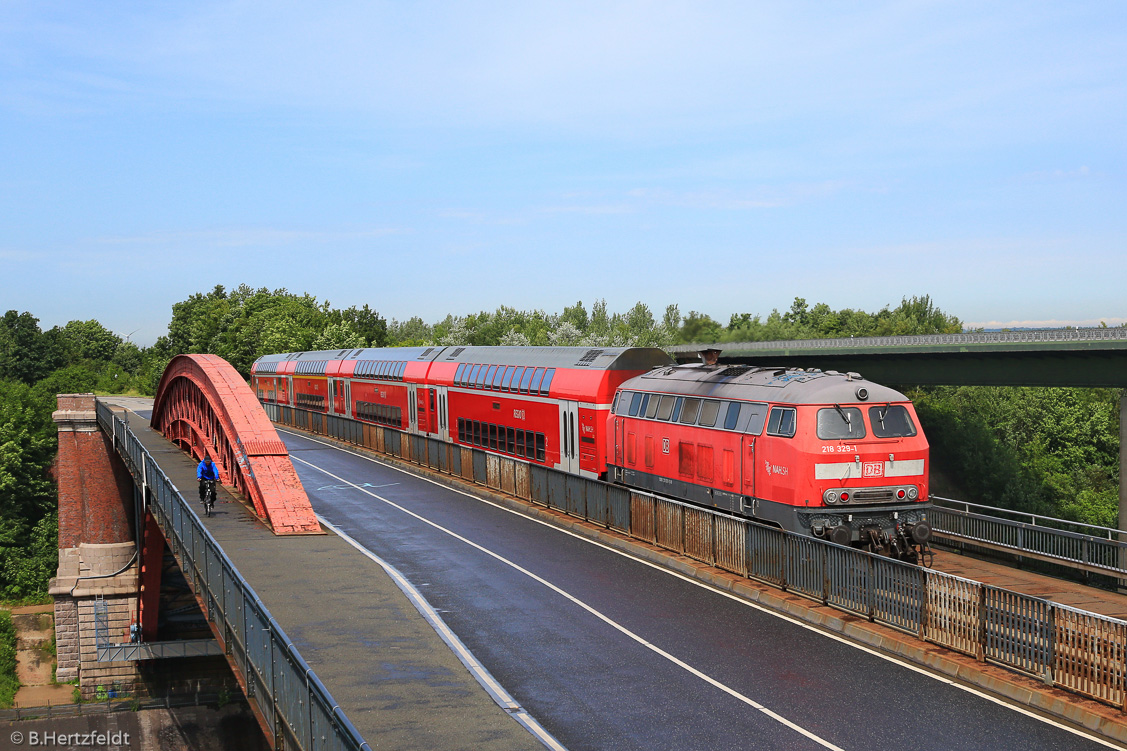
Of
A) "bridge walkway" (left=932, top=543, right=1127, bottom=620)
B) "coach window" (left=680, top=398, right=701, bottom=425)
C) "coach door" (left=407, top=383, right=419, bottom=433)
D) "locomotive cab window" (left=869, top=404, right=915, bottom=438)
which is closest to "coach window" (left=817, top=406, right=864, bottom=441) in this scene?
"locomotive cab window" (left=869, top=404, right=915, bottom=438)

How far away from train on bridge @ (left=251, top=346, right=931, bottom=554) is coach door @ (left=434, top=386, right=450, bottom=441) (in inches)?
41.3

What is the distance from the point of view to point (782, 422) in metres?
20.5

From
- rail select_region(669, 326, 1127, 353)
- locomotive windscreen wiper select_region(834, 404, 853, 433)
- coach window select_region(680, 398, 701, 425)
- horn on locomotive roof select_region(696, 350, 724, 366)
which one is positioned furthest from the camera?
rail select_region(669, 326, 1127, 353)

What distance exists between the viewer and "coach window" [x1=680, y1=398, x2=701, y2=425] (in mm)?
24052

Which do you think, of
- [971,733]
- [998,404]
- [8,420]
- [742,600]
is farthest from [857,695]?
[8,420]

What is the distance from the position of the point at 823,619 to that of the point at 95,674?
44.7 m

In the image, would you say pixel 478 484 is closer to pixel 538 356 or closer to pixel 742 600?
pixel 538 356

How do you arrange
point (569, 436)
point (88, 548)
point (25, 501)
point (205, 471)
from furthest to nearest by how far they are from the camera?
point (25, 501) < point (88, 548) < point (569, 436) < point (205, 471)

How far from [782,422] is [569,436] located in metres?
12.5

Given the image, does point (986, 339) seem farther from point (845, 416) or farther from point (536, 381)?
point (845, 416)

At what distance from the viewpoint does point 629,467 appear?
91.5 feet

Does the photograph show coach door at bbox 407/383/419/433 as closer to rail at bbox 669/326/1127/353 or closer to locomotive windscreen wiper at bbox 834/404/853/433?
rail at bbox 669/326/1127/353

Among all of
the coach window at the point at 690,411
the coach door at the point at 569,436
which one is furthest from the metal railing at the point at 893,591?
the coach door at the point at 569,436

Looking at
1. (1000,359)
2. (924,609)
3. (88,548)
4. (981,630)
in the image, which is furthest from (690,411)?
(88,548)
